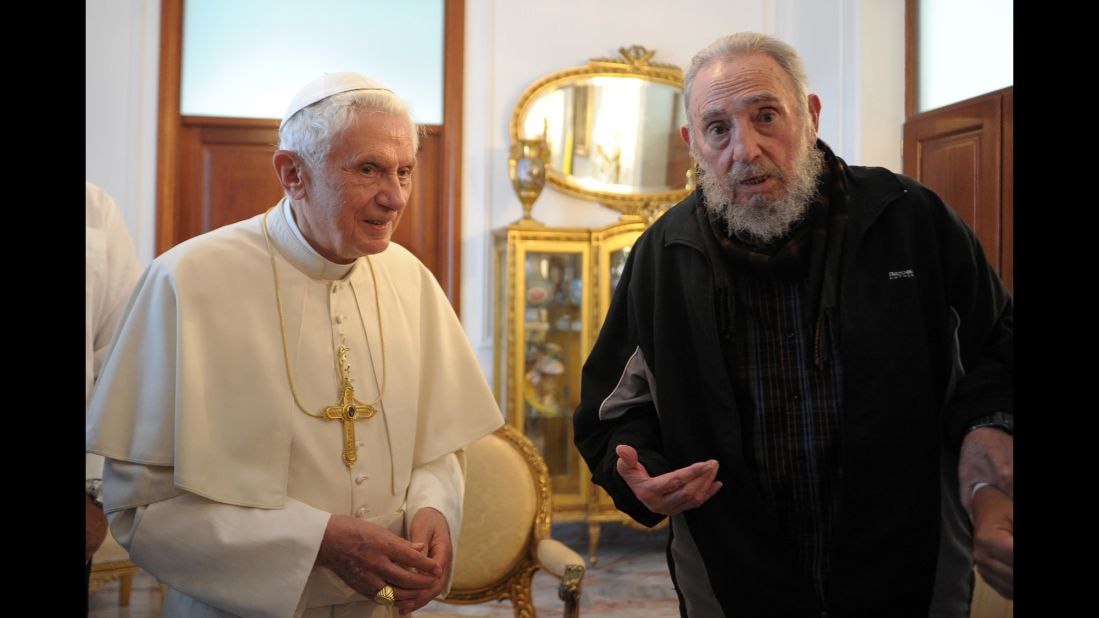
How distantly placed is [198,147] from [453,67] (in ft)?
5.71

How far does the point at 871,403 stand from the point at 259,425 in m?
1.13

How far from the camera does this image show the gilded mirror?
19.8 ft

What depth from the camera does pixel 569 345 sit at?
563 cm

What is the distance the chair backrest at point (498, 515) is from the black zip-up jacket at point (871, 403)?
118cm

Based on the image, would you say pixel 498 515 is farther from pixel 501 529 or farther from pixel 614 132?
pixel 614 132

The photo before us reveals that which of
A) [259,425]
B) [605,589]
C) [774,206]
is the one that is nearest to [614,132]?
[605,589]

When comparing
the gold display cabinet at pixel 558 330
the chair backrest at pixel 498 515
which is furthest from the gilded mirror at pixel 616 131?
the chair backrest at pixel 498 515

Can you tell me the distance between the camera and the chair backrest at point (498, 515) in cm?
276

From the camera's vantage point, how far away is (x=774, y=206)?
1.66 meters

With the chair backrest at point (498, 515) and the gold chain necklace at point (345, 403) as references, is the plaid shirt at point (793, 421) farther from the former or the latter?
the chair backrest at point (498, 515)

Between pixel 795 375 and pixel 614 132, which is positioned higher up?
pixel 614 132

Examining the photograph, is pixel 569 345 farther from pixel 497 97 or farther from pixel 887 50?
pixel 887 50

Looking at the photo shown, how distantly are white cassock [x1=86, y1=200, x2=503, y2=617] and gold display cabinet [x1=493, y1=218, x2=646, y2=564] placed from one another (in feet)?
11.4
